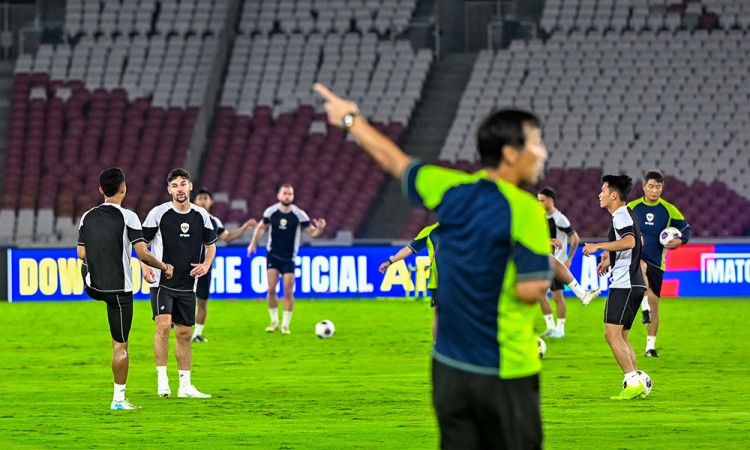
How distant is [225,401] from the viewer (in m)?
13.8

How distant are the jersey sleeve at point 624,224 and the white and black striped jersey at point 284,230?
10286 mm

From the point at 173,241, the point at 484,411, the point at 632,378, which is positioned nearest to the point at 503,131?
the point at 484,411

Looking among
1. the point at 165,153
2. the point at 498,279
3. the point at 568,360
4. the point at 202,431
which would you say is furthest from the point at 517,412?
the point at 165,153

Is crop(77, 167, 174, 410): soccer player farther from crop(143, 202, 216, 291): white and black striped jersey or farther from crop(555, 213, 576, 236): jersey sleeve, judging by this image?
crop(555, 213, 576, 236): jersey sleeve

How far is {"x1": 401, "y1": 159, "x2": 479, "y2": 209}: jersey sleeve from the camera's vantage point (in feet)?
18.2

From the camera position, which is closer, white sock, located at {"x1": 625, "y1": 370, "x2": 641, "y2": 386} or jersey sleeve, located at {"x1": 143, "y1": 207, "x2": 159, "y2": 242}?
white sock, located at {"x1": 625, "y1": 370, "x2": 641, "y2": 386}

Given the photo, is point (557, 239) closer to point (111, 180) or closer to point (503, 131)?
point (111, 180)

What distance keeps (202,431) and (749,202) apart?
26.7 meters

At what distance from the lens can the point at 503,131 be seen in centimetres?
542

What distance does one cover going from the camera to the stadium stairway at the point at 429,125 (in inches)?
1495

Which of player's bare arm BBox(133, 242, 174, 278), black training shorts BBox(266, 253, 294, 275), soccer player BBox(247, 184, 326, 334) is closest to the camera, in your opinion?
player's bare arm BBox(133, 242, 174, 278)

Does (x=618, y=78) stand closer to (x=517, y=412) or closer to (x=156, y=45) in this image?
(x=156, y=45)

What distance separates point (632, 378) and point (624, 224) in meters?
1.47

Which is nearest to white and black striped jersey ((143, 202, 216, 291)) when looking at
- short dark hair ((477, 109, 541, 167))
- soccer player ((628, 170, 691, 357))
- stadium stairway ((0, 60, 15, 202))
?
soccer player ((628, 170, 691, 357))
